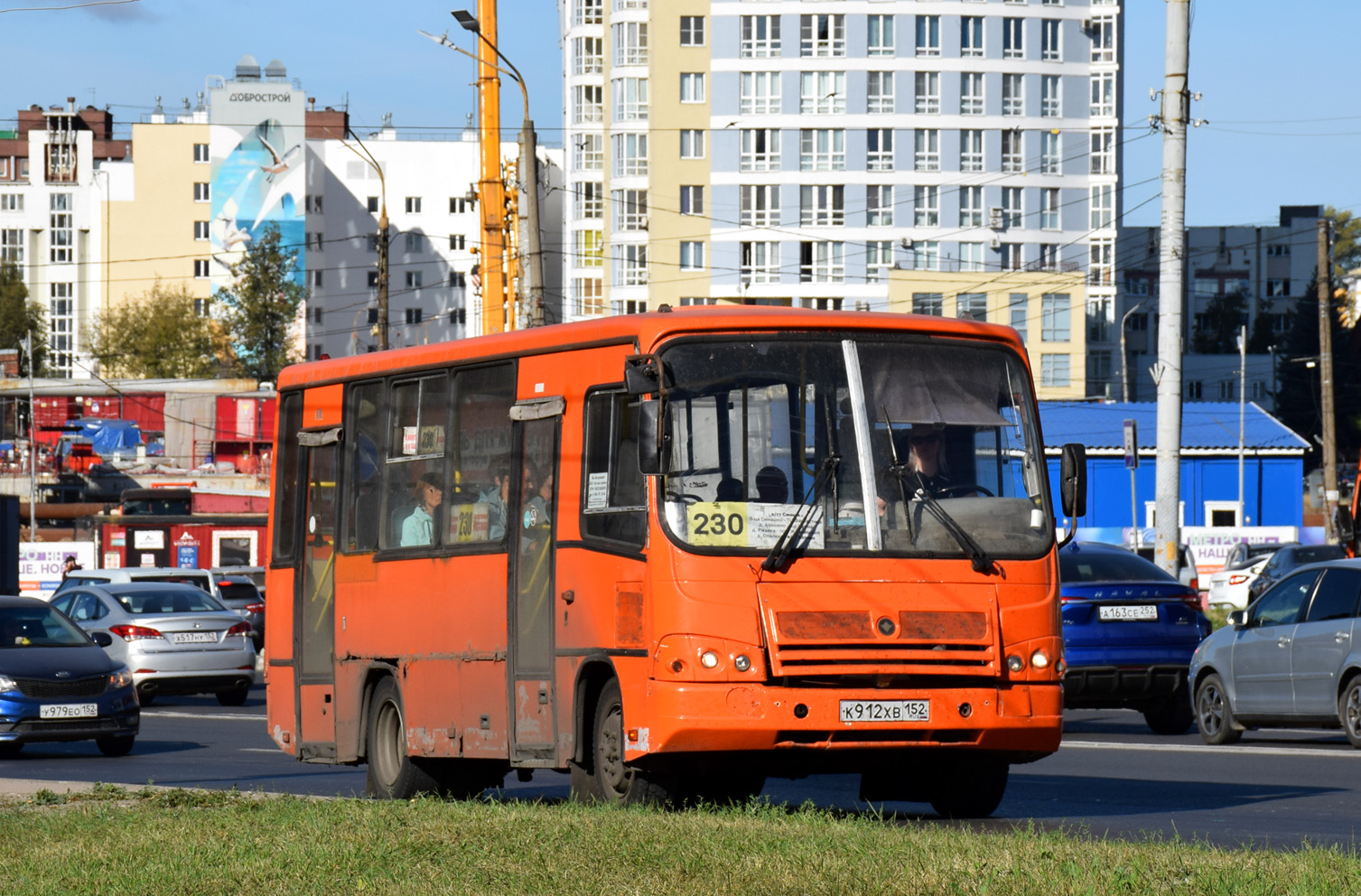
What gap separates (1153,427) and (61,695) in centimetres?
6510

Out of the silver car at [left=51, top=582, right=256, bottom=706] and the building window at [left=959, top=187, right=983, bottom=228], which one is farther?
the building window at [left=959, top=187, right=983, bottom=228]

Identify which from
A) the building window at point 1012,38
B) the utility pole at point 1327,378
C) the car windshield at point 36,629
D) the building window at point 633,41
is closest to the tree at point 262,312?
the building window at point 633,41

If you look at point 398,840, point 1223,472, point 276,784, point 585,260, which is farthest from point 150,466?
point 398,840

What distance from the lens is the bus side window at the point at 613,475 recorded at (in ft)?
35.1

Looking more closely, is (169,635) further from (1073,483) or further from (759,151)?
(759,151)

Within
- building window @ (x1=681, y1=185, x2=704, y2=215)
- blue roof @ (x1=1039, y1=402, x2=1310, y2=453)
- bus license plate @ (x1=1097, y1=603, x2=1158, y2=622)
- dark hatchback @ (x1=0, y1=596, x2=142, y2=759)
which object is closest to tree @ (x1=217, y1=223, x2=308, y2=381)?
building window @ (x1=681, y1=185, x2=704, y2=215)

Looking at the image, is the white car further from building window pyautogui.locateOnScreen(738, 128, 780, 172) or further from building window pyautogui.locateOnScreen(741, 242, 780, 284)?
building window pyautogui.locateOnScreen(738, 128, 780, 172)

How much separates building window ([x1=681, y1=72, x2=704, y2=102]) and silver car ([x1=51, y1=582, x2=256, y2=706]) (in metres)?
80.2

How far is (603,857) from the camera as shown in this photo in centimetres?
832

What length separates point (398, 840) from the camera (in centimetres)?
912

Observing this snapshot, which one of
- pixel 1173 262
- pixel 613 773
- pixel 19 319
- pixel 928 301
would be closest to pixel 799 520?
pixel 613 773

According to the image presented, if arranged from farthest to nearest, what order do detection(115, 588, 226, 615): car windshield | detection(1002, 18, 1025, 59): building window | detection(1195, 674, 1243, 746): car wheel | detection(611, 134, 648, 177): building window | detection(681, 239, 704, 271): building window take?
detection(611, 134, 648, 177): building window, detection(681, 239, 704, 271): building window, detection(1002, 18, 1025, 59): building window, detection(115, 588, 226, 615): car windshield, detection(1195, 674, 1243, 746): car wheel

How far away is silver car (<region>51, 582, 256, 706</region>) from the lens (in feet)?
87.7

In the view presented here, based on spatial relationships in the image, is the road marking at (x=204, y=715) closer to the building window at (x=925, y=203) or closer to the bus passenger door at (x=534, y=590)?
the bus passenger door at (x=534, y=590)
